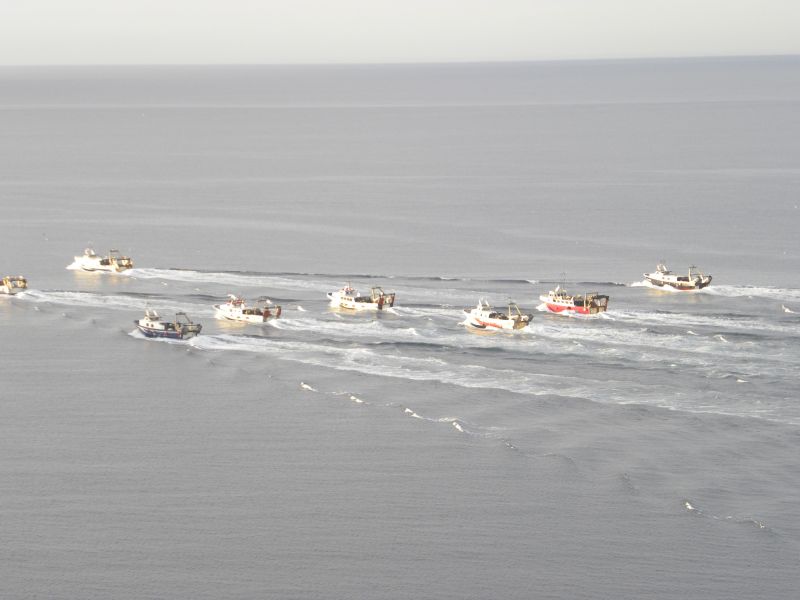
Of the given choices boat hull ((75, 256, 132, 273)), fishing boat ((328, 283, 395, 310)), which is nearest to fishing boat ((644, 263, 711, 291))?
fishing boat ((328, 283, 395, 310))

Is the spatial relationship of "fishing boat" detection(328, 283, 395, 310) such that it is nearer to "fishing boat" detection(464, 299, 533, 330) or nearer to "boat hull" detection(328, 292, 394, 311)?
"boat hull" detection(328, 292, 394, 311)

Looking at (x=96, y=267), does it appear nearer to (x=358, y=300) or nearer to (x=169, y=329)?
(x=169, y=329)

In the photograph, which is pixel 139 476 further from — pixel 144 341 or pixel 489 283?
pixel 489 283

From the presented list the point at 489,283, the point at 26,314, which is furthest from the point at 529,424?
the point at 26,314

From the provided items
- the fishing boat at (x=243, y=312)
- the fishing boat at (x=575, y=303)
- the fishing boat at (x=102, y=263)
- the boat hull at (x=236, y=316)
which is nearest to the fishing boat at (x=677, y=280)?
the fishing boat at (x=575, y=303)

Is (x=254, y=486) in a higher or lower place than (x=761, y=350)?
lower

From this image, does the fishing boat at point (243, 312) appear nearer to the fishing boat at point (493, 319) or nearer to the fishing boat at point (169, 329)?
the fishing boat at point (169, 329)

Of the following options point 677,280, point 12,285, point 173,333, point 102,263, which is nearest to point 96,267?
point 102,263
